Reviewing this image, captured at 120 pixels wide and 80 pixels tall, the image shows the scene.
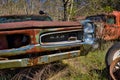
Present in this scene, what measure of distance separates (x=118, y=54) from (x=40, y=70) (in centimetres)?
144

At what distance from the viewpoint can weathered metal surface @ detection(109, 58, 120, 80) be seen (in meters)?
4.81

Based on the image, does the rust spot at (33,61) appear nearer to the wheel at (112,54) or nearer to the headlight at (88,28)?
the headlight at (88,28)

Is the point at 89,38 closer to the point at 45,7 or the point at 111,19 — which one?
the point at 111,19

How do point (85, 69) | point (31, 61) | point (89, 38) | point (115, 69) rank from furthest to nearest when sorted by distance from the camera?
point (85, 69) < point (89, 38) < point (115, 69) < point (31, 61)

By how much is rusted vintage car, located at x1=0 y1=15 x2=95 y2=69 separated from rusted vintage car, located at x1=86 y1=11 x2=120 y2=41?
2872 mm

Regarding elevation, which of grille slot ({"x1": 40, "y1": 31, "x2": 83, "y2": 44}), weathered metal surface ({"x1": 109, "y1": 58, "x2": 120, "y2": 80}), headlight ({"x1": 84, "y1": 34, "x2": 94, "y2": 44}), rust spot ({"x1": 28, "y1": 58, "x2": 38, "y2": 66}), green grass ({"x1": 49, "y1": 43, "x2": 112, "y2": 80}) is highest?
grille slot ({"x1": 40, "y1": 31, "x2": 83, "y2": 44})

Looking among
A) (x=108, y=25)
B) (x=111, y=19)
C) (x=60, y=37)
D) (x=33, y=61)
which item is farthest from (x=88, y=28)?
(x=111, y=19)

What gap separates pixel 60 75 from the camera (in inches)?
213

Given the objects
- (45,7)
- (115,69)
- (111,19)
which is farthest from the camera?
(45,7)

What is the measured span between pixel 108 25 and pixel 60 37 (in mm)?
4869

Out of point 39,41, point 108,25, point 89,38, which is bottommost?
point 108,25

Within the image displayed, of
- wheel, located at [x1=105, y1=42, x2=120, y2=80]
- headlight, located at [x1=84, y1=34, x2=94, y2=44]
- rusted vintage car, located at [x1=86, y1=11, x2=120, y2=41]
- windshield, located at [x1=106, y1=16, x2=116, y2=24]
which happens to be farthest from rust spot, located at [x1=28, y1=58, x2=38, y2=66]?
windshield, located at [x1=106, y1=16, x2=116, y2=24]

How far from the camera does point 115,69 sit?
495 centimetres

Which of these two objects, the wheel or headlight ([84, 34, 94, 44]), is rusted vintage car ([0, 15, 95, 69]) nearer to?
headlight ([84, 34, 94, 44])
